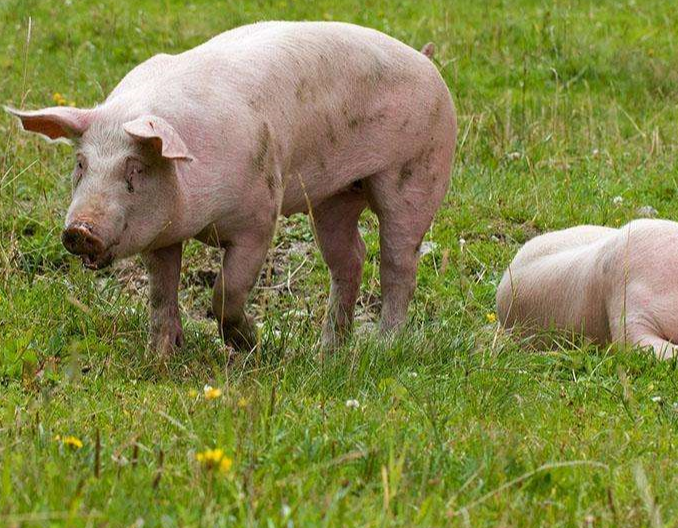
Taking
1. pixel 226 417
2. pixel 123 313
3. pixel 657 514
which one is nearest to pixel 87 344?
pixel 123 313

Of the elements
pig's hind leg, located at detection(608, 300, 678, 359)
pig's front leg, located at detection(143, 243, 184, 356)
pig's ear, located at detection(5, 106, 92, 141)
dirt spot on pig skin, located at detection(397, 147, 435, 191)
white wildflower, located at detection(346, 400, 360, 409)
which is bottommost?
pig's hind leg, located at detection(608, 300, 678, 359)

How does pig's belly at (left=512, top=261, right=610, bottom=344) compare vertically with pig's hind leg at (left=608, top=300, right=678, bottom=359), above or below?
below

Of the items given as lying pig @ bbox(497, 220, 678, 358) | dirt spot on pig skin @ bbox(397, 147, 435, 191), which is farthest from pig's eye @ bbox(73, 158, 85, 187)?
lying pig @ bbox(497, 220, 678, 358)

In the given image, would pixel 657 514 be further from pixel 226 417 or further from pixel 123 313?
pixel 123 313

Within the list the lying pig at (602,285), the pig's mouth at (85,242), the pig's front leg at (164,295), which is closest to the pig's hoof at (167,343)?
the pig's front leg at (164,295)

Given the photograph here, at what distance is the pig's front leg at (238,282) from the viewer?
6.12 metres

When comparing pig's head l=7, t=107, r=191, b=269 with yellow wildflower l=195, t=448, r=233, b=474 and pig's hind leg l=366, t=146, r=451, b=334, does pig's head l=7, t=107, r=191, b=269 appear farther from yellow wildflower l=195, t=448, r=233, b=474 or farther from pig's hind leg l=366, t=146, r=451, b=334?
yellow wildflower l=195, t=448, r=233, b=474

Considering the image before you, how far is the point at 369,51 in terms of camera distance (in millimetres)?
6672

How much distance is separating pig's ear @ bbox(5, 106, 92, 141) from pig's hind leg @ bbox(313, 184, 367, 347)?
185cm

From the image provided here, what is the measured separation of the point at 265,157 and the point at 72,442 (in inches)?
88.4

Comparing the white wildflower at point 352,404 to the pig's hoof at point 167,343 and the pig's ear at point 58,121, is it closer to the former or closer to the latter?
the pig's hoof at point 167,343

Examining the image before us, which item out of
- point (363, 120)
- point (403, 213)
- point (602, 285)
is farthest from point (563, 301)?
point (363, 120)

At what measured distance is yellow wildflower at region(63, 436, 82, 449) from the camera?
400cm

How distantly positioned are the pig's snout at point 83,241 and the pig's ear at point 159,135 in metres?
0.39
